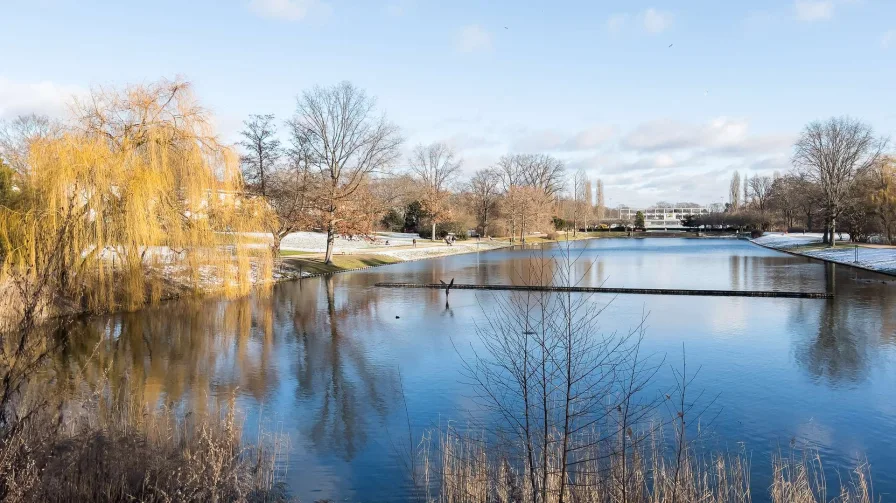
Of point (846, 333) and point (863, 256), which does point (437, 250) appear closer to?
point (863, 256)

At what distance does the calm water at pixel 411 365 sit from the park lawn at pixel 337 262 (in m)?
10.1

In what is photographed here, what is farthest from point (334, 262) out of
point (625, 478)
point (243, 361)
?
point (625, 478)

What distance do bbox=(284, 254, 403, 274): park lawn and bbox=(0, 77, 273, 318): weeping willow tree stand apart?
1036cm

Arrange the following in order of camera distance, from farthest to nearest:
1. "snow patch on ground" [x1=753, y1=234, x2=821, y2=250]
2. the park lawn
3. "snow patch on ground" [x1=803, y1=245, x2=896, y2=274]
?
"snow patch on ground" [x1=753, y1=234, x2=821, y2=250], the park lawn, "snow patch on ground" [x1=803, y1=245, x2=896, y2=274]

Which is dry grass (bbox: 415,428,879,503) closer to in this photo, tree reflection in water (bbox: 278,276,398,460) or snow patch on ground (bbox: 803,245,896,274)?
tree reflection in water (bbox: 278,276,398,460)

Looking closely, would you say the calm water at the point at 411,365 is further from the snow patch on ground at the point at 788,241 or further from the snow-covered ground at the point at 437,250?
the snow patch on ground at the point at 788,241

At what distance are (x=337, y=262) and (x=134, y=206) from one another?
801 inches

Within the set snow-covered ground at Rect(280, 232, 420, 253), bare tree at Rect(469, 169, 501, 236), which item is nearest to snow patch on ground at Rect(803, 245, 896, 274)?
snow-covered ground at Rect(280, 232, 420, 253)

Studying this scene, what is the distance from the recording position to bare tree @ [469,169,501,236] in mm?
77250

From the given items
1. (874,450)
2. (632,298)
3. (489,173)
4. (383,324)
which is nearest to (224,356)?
(383,324)

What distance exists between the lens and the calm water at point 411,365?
26.0 feet

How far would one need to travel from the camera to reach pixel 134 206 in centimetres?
1795

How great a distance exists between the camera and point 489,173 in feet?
269

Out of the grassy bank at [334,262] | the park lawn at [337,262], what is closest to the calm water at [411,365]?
the grassy bank at [334,262]
